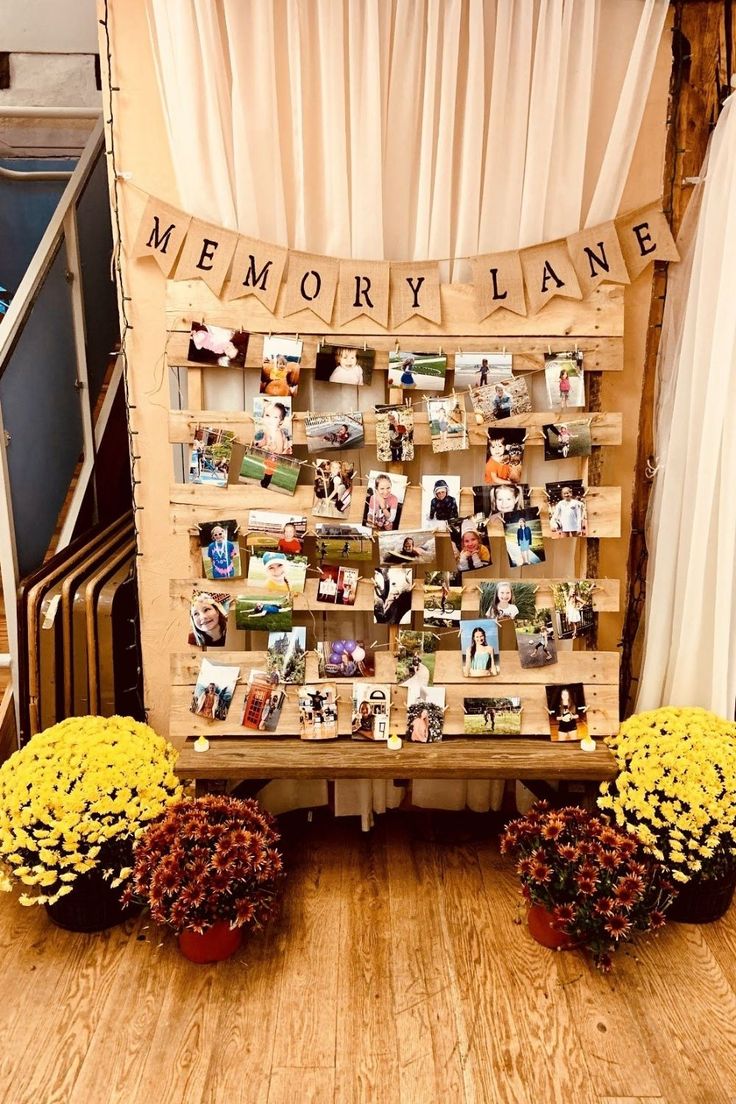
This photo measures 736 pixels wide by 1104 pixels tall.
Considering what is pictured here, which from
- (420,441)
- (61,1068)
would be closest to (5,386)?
(420,441)

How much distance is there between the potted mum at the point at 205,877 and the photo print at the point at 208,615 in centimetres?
41

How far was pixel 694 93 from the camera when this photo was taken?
A: 1846mm

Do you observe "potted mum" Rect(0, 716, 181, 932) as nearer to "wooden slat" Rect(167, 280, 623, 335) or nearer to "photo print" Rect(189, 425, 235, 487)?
"photo print" Rect(189, 425, 235, 487)

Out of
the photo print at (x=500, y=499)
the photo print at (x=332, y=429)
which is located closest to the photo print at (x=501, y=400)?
the photo print at (x=500, y=499)

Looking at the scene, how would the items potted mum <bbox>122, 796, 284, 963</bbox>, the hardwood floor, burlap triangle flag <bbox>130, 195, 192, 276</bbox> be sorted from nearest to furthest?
the hardwood floor < potted mum <bbox>122, 796, 284, 963</bbox> < burlap triangle flag <bbox>130, 195, 192, 276</bbox>

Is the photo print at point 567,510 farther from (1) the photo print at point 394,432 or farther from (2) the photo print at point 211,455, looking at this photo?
(2) the photo print at point 211,455

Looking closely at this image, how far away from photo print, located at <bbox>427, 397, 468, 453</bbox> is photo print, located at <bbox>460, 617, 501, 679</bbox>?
45 centimetres

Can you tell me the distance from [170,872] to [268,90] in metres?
1.79

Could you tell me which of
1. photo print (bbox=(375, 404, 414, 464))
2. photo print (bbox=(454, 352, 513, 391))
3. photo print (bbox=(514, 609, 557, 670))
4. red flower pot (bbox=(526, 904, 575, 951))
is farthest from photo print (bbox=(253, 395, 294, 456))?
red flower pot (bbox=(526, 904, 575, 951))

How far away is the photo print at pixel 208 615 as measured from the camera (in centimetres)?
185

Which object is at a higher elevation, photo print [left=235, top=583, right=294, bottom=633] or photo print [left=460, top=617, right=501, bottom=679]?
photo print [left=235, top=583, right=294, bottom=633]

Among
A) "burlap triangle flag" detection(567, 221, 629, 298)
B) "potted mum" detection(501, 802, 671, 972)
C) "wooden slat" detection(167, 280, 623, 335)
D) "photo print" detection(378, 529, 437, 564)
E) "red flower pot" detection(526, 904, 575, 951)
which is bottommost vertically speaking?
"red flower pot" detection(526, 904, 575, 951)

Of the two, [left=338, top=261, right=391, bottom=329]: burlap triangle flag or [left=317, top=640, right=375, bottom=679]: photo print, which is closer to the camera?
[left=338, top=261, right=391, bottom=329]: burlap triangle flag

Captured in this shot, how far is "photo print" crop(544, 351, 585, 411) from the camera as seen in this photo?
70.5 inches
